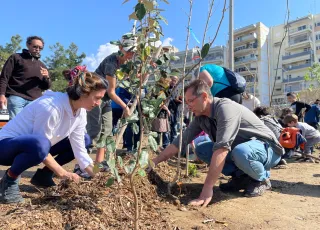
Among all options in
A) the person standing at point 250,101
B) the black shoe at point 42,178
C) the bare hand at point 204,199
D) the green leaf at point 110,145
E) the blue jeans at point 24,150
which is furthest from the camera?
the person standing at point 250,101

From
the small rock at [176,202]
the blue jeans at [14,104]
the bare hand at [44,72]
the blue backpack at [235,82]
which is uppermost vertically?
the bare hand at [44,72]

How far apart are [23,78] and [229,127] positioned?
93.5 inches

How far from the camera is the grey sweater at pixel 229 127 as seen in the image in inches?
82.4

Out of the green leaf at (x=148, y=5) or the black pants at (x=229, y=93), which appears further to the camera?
the black pants at (x=229, y=93)

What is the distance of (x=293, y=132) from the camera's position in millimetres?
3275

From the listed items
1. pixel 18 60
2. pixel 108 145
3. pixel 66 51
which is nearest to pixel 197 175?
pixel 108 145

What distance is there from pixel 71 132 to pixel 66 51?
33.8 metres

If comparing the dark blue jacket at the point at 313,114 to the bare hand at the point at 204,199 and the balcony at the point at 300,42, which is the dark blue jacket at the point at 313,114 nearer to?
the bare hand at the point at 204,199

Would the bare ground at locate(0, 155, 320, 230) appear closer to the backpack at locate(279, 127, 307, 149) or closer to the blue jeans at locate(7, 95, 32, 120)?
the backpack at locate(279, 127, 307, 149)

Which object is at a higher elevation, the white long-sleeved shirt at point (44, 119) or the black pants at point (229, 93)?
the black pants at point (229, 93)

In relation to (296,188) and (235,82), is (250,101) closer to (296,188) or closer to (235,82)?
(235,82)

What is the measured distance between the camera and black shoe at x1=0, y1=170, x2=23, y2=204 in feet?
5.91

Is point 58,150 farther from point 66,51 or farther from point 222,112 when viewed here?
point 66,51

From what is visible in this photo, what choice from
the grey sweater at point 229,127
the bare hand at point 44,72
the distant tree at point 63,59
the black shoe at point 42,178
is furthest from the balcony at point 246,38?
the black shoe at point 42,178
